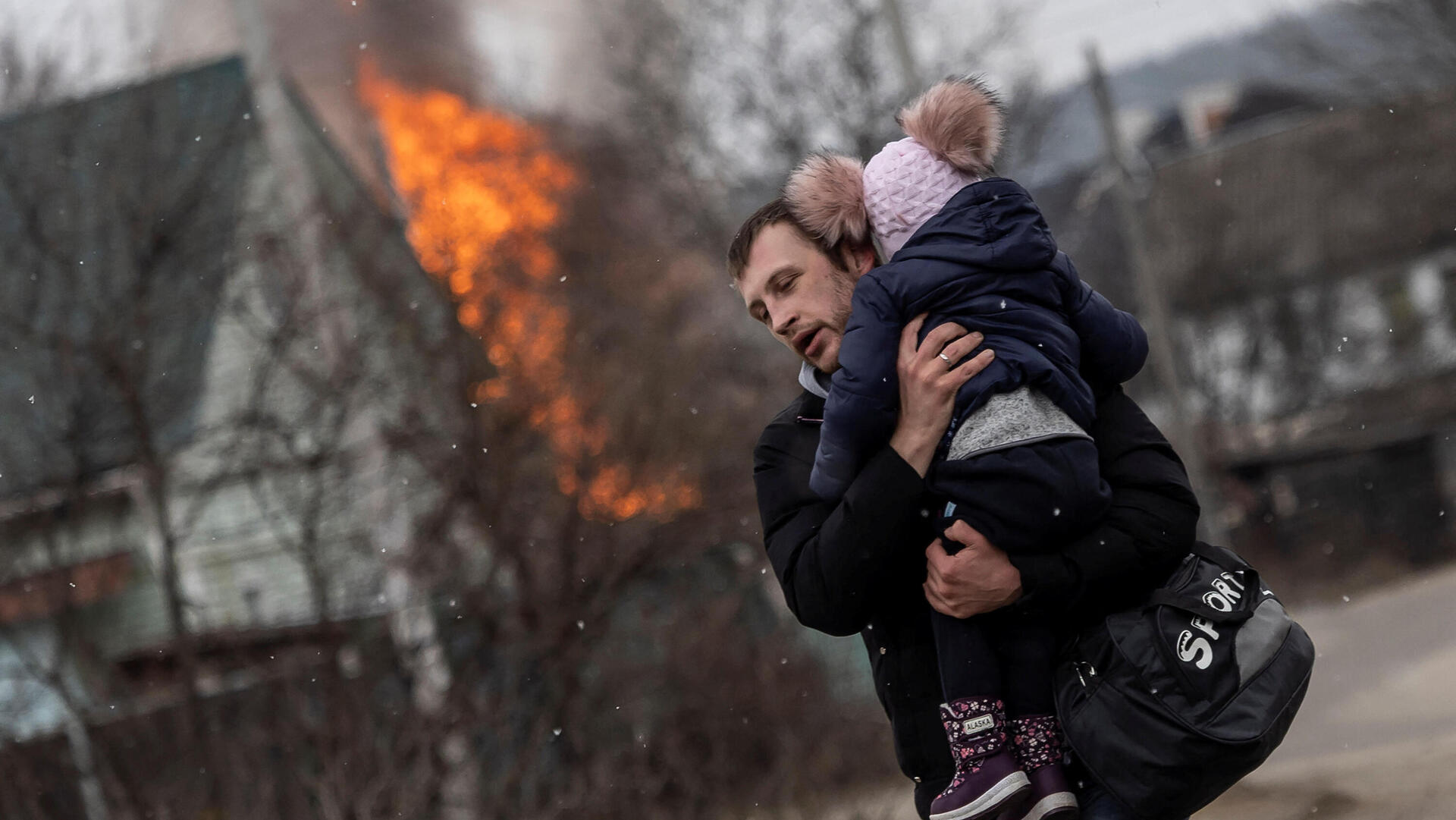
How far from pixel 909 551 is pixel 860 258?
536mm

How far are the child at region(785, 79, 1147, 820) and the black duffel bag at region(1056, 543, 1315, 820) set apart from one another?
0.09 m

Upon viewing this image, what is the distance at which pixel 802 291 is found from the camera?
2.19 m

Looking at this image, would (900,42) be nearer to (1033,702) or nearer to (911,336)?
(911,336)

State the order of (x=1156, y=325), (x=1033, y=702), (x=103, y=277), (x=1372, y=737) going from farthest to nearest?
(x=1156, y=325), (x=103, y=277), (x=1372, y=737), (x=1033, y=702)

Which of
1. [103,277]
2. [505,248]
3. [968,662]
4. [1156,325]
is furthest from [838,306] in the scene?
[1156,325]

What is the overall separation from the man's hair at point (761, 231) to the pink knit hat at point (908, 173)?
2 centimetres

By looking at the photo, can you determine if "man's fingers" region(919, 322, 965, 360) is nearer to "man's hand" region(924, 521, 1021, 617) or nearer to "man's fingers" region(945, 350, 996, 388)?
"man's fingers" region(945, 350, 996, 388)

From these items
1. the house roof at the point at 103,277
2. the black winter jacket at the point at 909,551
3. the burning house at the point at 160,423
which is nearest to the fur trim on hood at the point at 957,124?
the black winter jacket at the point at 909,551

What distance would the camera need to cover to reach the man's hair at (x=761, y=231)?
2193 mm

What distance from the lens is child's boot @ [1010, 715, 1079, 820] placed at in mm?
1997

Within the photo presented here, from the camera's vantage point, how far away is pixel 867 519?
6.45ft

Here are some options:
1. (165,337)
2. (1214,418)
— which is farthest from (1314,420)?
(165,337)

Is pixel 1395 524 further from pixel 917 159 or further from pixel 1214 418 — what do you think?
pixel 917 159

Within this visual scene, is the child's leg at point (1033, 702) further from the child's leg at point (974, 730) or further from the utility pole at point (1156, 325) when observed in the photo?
the utility pole at point (1156, 325)
